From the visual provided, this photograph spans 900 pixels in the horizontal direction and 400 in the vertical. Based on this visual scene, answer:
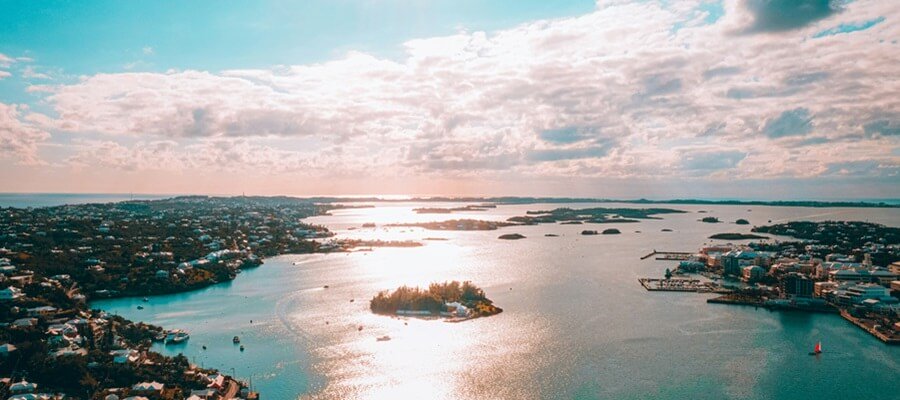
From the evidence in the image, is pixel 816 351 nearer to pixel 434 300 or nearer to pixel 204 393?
pixel 434 300

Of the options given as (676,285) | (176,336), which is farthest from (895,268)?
(176,336)

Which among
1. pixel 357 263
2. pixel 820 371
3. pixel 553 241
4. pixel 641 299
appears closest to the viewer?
pixel 820 371

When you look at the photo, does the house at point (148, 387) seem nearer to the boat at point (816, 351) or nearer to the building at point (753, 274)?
the boat at point (816, 351)

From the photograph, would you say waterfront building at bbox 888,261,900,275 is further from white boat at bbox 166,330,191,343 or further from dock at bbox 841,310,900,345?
white boat at bbox 166,330,191,343

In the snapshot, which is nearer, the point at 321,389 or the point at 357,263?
the point at 321,389

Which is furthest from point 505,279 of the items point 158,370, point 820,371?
point 158,370

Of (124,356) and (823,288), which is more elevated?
(823,288)

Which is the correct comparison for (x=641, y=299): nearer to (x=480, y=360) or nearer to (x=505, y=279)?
(x=505, y=279)

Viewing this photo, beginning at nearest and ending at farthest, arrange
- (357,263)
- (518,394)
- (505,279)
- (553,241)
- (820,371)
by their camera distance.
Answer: (518,394)
(820,371)
(505,279)
(357,263)
(553,241)
